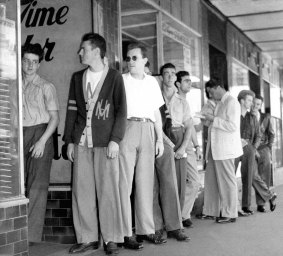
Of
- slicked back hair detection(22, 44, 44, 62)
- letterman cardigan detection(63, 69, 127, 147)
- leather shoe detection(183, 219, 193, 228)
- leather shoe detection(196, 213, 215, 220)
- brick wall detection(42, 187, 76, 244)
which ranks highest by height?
slicked back hair detection(22, 44, 44, 62)

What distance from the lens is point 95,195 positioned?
13.6 feet

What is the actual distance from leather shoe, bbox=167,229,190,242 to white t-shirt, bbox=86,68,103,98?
148 centimetres

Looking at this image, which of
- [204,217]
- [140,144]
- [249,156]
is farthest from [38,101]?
[249,156]

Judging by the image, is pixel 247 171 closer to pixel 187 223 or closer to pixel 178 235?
pixel 187 223

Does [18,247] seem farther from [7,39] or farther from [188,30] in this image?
[188,30]

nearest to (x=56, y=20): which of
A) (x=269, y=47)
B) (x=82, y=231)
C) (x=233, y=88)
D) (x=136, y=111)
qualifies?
(x=136, y=111)

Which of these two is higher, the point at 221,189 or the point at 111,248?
the point at 221,189

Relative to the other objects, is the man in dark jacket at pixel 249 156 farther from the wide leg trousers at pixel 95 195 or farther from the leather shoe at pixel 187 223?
the wide leg trousers at pixel 95 195

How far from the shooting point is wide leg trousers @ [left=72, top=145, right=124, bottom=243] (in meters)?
4.07

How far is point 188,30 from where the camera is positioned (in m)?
7.90

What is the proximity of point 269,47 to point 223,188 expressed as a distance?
8.26m

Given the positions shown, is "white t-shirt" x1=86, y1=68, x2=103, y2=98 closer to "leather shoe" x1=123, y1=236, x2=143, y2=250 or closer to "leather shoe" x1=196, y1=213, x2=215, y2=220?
"leather shoe" x1=123, y1=236, x2=143, y2=250

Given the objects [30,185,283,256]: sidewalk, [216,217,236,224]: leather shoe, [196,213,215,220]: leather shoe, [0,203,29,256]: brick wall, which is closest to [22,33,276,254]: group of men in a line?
[30,185,283,256]: sidewalk

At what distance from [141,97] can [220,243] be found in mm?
1439
